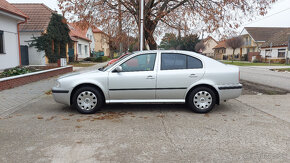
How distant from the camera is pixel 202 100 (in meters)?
5.58

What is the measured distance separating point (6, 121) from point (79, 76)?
6.11 feet

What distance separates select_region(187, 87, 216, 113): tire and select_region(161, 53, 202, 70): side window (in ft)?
2.03

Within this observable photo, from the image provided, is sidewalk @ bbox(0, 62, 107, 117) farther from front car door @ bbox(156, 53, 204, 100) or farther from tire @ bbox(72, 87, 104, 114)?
front car door @ bbox(156, 53, 204, 100)

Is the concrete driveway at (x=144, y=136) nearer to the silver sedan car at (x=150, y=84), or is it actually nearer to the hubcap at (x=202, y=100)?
the hubcap at (x=202, y=100)

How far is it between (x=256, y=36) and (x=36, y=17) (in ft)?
137

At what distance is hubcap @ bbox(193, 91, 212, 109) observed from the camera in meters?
5.55

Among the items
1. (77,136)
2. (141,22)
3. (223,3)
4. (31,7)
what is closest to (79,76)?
(77,136)

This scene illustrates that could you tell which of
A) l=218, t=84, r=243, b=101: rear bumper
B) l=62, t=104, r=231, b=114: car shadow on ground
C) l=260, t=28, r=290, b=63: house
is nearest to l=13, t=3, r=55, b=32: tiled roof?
l=62, t=104, r=231, b=114: car shadow on ground

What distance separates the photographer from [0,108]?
19.9 ft

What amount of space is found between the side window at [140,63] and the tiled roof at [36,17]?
53.2 ft

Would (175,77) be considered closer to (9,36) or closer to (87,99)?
(87,99)

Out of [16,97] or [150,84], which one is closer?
[150,84]

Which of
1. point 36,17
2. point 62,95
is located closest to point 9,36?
point 36,17

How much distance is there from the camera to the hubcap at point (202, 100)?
18.2 feet
